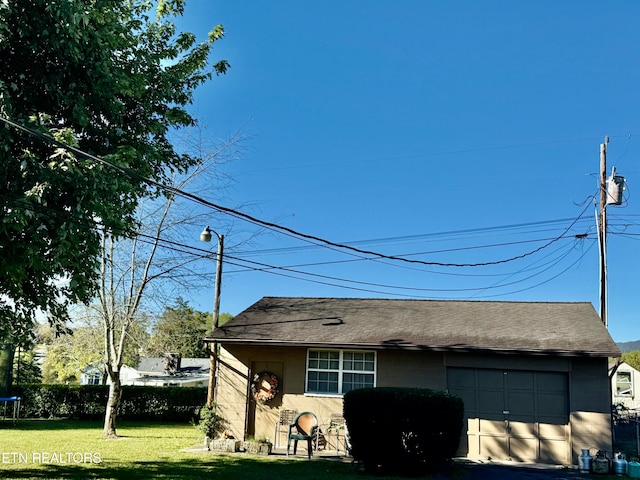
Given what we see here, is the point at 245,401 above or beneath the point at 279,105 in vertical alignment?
beneath

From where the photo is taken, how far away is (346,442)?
13.9 metres

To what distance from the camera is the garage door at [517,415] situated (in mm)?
13305

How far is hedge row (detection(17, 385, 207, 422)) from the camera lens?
2503 cm

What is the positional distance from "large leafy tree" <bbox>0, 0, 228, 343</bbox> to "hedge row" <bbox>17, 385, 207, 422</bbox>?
53.5ft

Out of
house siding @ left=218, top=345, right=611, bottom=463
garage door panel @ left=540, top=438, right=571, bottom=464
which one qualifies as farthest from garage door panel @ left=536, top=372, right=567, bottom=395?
garage door panel @ left=540, top=438, right=571, bottom=464

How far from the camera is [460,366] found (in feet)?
46.2

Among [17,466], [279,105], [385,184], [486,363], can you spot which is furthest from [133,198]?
[385,184]

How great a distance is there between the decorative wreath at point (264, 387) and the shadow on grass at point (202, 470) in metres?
2.59

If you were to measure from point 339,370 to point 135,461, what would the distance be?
217 inches

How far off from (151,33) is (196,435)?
41.8 ft

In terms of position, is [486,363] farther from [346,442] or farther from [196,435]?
[196,435]

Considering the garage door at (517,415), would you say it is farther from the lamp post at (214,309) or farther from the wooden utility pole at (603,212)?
the lamp post at (214,309)

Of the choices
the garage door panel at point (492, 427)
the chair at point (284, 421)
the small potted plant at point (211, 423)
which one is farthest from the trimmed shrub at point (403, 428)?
the small potted plant at point (211, 423)

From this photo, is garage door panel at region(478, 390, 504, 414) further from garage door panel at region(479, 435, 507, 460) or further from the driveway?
the driveway
